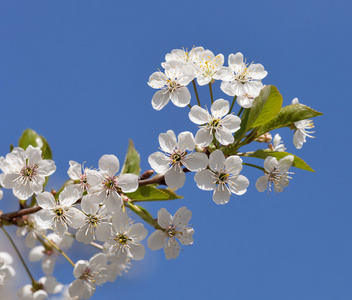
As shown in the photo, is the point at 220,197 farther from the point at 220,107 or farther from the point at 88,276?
the point at 88,276

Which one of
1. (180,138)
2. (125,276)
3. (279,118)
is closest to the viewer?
(180,138)

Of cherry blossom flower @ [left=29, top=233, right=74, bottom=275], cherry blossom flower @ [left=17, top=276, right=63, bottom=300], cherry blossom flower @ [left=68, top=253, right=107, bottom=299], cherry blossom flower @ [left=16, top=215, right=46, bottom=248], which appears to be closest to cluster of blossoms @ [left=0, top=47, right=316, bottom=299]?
cherry blossom flower @ [left=68, top=253, right=107, bottom=299]

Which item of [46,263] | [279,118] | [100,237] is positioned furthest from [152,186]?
[46,263]

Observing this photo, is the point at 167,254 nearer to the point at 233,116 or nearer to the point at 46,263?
the point at 233,116

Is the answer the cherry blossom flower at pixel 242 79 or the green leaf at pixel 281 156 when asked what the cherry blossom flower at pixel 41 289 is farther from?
the cherry blossom flower at pixel 242 79

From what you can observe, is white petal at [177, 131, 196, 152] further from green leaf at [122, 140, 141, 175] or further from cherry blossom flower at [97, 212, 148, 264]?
green leaf at [122, 140, 141, 175]

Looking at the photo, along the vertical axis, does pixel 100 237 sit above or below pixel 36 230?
below
